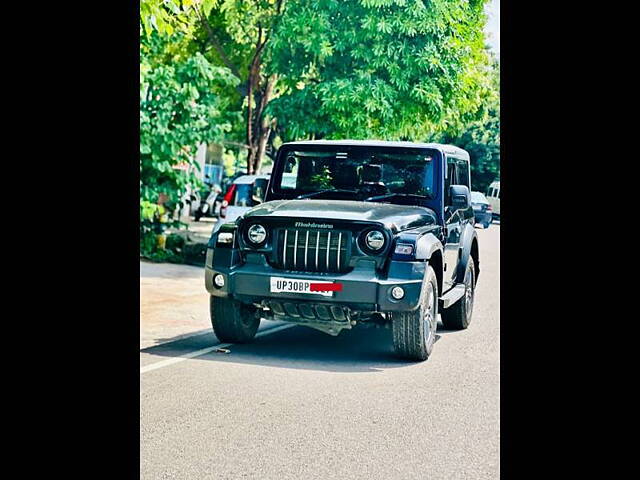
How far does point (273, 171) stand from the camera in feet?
9.98

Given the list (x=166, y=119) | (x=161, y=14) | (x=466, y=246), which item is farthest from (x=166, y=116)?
(x=466, y=246)

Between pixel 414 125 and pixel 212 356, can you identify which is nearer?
pixel 414 125

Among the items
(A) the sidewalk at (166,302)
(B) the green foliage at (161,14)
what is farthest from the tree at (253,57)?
(A) the sidewalk at (166,302)

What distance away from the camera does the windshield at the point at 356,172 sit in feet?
A: 8.91

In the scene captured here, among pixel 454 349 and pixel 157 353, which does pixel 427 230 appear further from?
pixel 157 353

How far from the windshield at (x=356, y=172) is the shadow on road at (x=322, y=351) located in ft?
1.44

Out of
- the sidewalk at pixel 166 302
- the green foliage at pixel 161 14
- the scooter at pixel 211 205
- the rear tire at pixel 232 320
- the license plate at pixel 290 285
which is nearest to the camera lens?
the license plate at pixel 290 285

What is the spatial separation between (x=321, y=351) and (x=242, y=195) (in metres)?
0.76

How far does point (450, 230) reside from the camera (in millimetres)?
2549

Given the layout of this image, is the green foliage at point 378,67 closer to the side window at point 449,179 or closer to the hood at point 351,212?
the side window at point 449,179

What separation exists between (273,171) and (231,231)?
64cm
